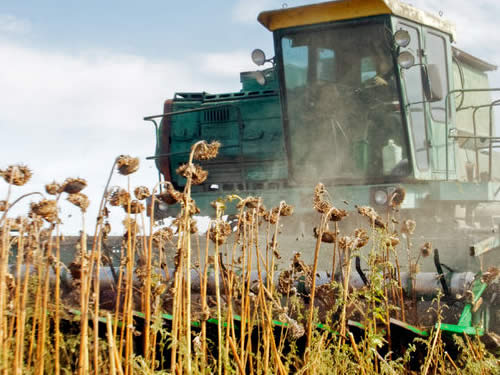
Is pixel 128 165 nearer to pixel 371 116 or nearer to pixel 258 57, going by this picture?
pixel 371 116

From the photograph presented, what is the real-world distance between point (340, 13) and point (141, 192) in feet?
14.4

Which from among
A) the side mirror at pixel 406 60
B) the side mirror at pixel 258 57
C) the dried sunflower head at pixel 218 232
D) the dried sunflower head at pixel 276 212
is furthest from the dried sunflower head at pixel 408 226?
the side mirror at pixel 258 57

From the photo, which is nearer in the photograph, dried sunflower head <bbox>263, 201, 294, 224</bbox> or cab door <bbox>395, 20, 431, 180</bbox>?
dried sunflower head <bbox>263, 201, 294, 224</bbox>

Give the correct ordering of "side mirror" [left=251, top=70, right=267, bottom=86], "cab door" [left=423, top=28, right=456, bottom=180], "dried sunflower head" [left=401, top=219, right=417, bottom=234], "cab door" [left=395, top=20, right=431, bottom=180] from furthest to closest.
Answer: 1. "side mirror" [left=251, top=70, right=267, bottom=86]
2. "cab door" [left=423, top=28, right=456, bottom=180]
3. "cab door" [left=395, top=20, right=431, bottom=180]
4. "dried sunflower head" [left=401, top=219, right=417, bottom=234]

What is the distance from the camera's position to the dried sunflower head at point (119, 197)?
2.06 meters

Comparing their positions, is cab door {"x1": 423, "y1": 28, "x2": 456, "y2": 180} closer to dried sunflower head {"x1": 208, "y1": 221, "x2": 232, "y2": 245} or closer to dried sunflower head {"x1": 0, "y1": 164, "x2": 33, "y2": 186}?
dried sunflower head {"x1": 208, "y1": 221, "x2": 232, "y2": 245}

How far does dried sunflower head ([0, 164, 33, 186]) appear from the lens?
1946 mm

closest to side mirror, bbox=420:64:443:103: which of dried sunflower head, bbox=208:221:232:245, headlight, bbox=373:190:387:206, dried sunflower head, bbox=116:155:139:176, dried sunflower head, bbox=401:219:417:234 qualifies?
headlight, bbox=373:190:387:206

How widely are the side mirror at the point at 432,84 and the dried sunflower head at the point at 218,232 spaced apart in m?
4.31

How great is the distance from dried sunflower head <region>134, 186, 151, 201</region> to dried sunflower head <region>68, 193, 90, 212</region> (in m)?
0.42

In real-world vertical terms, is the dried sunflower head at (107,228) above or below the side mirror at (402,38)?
below

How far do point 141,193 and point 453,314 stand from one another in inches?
89.0

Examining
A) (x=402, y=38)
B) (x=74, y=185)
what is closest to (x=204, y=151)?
(x=74, y=185)

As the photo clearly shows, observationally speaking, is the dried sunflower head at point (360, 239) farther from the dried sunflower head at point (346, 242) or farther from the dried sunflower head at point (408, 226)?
the dried sunflower head at point (408, 226)
